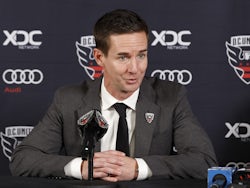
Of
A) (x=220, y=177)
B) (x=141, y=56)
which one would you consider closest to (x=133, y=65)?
(x=141, y=56)

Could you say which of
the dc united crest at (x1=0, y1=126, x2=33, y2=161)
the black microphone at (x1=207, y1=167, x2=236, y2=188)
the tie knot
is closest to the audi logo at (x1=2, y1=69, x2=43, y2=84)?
the dc united crest at (x1=0, y1=126, x2=33, y2=161)

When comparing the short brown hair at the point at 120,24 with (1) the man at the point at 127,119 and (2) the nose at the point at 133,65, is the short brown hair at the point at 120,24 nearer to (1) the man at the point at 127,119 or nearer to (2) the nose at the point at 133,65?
(1) the man at the point at 127,119

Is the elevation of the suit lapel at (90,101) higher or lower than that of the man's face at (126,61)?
lower

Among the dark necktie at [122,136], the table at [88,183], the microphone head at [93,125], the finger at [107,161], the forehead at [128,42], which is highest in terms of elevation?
the forehead at [128,42]

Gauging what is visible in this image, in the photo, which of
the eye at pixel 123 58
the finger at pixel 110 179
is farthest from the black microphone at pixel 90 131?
the eye at pixel 123 58

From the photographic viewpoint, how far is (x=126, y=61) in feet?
7.97

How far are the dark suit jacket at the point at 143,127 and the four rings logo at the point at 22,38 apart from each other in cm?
70

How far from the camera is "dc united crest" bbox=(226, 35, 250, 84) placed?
3.20m

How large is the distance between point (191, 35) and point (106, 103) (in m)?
0.88

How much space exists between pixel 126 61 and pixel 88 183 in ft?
2.19

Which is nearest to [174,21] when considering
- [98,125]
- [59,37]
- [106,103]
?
[59,37]

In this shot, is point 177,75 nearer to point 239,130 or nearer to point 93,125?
point 239,130

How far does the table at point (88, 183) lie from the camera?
1945 millimetres

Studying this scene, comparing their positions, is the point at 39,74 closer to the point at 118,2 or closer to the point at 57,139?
the point at 118,2
